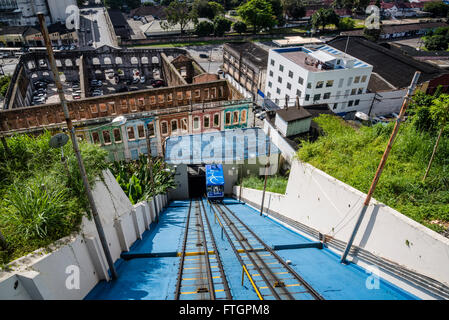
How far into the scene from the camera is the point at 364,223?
383 inches

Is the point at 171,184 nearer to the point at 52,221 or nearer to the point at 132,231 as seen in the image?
the point at 132,231

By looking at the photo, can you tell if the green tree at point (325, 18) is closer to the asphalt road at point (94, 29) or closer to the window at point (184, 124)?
the asphalt road at point (94, 29)

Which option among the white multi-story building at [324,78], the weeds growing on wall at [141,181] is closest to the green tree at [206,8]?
the white multi-story building at [324,78]

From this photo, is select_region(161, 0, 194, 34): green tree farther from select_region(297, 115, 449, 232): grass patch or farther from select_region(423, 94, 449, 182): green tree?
select_region(423, 94, 449, 182): green tree

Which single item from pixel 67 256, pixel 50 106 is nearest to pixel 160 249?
pixel 67 256

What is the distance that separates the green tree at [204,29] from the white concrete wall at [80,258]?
70733 mm

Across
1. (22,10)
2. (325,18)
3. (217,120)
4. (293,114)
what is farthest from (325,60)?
(22,10)

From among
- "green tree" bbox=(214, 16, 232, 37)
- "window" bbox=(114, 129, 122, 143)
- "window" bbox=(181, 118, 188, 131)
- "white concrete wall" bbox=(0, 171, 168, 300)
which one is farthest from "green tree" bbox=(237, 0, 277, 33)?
"white concrete wall" bbox=(0, 171, 168, 300)

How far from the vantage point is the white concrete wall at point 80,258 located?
6.31 m

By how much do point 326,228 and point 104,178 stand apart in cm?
970

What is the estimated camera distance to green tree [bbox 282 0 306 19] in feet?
280

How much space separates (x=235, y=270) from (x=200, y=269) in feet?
4.62

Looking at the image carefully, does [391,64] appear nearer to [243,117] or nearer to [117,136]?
[243,117]

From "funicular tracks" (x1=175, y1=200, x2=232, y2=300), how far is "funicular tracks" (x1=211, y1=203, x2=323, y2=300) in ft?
3.21
